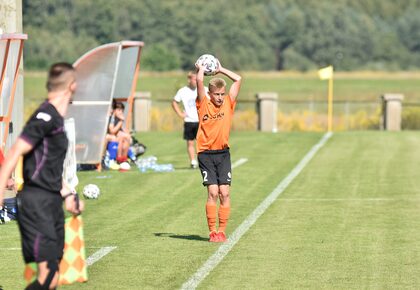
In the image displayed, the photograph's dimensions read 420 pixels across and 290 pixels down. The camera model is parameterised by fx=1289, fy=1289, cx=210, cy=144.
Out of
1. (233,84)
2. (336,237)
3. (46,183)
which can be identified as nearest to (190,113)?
→ (336,237)

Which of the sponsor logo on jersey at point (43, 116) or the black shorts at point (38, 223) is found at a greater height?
the sponsor logo on jersey at point (43, 116)

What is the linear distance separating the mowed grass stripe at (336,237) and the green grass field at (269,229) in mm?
12

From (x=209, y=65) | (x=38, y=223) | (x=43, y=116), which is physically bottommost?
(x=38, y=223)

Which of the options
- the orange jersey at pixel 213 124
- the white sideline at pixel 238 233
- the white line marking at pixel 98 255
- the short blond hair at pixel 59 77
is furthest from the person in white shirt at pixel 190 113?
the short blond hair at pixel 59 77

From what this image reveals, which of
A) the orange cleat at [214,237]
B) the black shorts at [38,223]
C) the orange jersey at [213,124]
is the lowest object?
the orange cleat at [214,237]

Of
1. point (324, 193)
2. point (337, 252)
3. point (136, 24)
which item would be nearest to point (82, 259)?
point (337, 252)

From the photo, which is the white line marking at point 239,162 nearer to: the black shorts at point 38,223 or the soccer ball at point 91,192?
the soccer ball at point 91,192

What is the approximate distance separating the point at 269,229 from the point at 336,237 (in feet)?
3.35

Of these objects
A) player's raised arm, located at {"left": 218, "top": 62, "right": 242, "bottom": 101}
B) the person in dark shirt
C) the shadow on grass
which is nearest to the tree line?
the person in dark shirt

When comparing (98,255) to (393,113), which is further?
(393,113)

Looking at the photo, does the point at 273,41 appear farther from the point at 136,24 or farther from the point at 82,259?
the point at 82,259

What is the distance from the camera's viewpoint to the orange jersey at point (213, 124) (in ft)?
47.0

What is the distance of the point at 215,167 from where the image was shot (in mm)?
14438

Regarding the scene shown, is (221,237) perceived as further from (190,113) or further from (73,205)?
(190,113)
